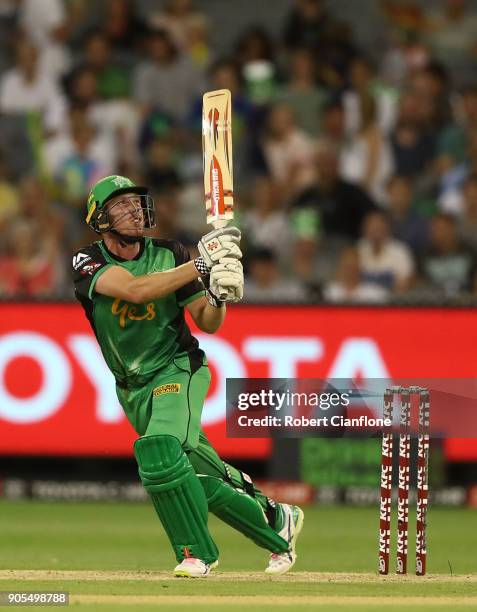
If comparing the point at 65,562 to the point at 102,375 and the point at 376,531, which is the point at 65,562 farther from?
the point at 102,375

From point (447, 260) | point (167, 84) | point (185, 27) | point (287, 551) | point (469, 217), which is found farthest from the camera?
point (185, 27)

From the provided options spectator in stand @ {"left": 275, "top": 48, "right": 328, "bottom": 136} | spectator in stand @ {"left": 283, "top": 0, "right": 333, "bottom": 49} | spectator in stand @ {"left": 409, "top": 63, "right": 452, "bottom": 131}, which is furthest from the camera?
spectator in stand @ {"left": 283, "top": 0, "right": 333, "bottom": 49}

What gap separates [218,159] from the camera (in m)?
7.36

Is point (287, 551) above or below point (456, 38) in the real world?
below

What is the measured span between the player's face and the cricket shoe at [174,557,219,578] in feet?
5.10

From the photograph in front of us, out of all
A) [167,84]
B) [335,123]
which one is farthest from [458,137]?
[167,84]

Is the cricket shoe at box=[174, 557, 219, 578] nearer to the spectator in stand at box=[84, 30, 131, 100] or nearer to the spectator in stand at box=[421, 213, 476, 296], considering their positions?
the spectator in stand at box=[421, 213, 476, 296]

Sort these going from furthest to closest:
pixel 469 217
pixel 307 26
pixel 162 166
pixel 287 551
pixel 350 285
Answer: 1. pixel 307 26
2. pixel 162 166
3. pixel 469 217
4. pixel 350 285
5. pixel 287 551

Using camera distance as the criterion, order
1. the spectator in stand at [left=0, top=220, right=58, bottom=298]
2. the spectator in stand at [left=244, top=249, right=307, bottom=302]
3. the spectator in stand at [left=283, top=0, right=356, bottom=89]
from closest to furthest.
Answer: the spectator in stand at [left=244, top=249, right=307, bottom=302] → the spectator in stand at [left=0, top=220, right=58, bottom=298] → the spectator in stand at [left=283, top=0, right=356, bottom=89]

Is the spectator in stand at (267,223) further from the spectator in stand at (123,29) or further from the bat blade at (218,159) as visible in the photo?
the bat blade at (218,159)

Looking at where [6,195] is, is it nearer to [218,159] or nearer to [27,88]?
[27,88]

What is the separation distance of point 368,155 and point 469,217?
143cm

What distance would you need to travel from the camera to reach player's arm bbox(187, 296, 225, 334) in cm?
735

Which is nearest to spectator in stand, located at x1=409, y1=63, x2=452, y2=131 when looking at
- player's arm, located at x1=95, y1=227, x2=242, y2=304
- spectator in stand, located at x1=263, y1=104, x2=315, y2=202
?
spectator in stand, located at x1=263, y1=104, x2=315, y2=202
